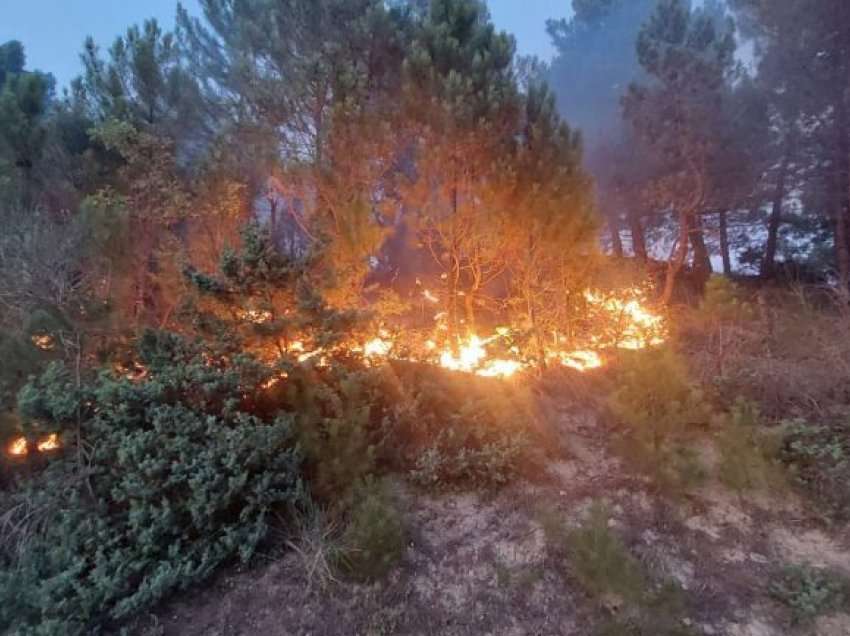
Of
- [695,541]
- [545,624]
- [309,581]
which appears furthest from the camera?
[695,541]

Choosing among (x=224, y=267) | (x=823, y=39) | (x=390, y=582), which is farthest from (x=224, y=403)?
(x=823, y=39)

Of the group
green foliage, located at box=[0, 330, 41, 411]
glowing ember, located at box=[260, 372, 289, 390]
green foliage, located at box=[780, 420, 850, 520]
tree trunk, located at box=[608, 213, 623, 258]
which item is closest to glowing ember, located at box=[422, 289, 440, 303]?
glowing ember, located at box=[260, 372, 289, 390]

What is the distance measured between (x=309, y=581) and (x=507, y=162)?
3.92 meters

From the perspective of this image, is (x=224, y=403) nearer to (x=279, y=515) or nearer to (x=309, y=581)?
(x=279, y=515)

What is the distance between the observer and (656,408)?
131 inches

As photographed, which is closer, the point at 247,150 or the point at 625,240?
the point at 247,150

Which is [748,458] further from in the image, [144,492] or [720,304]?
[144,492]

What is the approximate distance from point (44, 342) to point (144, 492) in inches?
59.3

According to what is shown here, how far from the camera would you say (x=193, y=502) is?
2500mm

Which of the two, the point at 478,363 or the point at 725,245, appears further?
the point at 725,245

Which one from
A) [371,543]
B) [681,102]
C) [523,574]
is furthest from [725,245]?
[371,543]

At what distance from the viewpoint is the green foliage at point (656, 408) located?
10.3 feet

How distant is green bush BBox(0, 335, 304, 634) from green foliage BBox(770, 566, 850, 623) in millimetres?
2626

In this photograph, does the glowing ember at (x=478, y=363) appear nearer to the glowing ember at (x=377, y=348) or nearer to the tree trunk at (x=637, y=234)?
the glowing ember at (x=377, y=348)
